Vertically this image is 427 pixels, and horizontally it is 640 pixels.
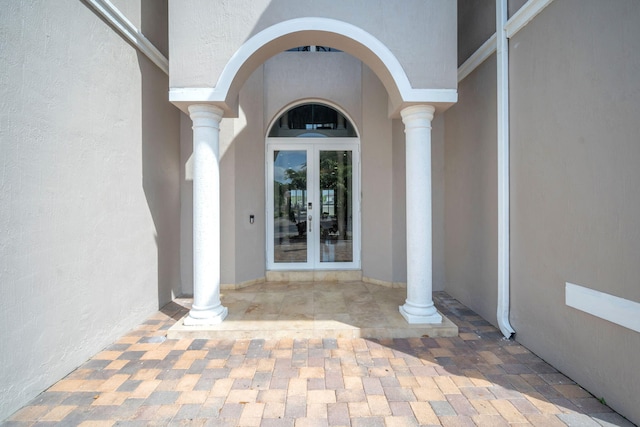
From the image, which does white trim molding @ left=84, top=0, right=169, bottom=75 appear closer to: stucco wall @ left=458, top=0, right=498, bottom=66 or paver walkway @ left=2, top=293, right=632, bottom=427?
paver walkway @ left=2, top=293, right=632, bottom=427

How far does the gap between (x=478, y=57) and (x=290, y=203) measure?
11.6 feet

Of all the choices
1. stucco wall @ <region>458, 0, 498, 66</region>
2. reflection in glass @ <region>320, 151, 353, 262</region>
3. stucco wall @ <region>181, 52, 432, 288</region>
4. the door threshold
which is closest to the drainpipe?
stucco wall @ <region>458, 0, 498, 66</region>

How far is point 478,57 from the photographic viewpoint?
13.1 ft

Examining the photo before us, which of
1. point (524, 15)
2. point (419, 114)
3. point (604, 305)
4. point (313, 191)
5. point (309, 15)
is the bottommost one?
point (604, 305)

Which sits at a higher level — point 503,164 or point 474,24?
point 474,24

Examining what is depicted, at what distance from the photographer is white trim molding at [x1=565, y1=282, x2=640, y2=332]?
7.12ft

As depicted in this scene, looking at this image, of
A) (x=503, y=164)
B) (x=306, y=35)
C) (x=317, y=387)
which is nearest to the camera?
(x=317, y=387)

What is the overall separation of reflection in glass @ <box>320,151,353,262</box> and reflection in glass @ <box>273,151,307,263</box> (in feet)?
1.07

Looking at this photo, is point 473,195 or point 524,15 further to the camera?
point 473,195

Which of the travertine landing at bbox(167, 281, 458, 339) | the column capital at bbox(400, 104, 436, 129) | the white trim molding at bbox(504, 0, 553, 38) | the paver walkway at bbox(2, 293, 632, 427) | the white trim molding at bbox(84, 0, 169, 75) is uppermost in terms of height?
the white trim molding at bbox(84, 0, 169, 75)

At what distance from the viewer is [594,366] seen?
2457 mm

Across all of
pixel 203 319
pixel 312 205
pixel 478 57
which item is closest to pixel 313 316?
pixel 203 319

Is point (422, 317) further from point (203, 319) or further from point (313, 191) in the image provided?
point (313, 191)

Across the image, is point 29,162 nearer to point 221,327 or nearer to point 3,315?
point 3,315
